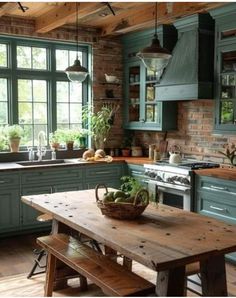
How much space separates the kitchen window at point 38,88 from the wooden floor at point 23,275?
1.68m

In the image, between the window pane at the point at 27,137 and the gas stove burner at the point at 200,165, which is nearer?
the gas stove burner at the point at 200,165

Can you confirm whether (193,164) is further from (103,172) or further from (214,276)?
(214,276)

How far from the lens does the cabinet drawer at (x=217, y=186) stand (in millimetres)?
3919

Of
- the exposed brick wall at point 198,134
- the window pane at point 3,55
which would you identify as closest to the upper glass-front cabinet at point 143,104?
the exposed brick wall at point 198,134

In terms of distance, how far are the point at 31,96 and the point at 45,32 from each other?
0.92m

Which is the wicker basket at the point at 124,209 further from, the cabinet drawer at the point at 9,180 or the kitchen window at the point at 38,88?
the kitchen window at the point at 38,88

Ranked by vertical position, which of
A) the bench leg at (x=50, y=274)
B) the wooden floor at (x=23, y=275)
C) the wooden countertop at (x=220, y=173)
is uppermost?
the wooden countertop at (x=220, y=173)

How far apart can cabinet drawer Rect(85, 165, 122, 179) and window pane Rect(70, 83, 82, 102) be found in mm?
1265

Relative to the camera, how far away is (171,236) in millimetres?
2348

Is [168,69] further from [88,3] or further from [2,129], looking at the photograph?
[2,129]

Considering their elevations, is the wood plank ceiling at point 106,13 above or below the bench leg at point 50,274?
above

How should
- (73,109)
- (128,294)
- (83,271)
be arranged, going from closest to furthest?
(128,294), (83,271), (73,109)

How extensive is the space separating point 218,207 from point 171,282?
205cm

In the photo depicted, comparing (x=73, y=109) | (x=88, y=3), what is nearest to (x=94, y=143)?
(x=73, y=109)
